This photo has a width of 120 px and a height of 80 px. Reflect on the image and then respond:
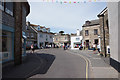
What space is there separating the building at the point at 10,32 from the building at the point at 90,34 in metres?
21.9

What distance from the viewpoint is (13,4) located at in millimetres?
8242

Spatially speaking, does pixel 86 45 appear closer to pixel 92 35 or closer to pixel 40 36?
pixel 92 35

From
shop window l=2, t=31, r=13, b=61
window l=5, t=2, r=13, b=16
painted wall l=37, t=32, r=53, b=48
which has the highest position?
window l=5, t=2, r=13, b=16

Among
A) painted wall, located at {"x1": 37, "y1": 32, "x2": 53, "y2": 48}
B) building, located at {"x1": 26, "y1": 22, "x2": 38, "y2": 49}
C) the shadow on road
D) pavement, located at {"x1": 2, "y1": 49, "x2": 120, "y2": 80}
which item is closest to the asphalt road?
pavement, located at {"x1": 2, "y1": 49, "x2": 120, "y2": 80}

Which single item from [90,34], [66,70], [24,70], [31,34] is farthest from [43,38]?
[66,70]

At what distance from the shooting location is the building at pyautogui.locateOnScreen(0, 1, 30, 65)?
6965 mm

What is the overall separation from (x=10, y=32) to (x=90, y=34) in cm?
2362

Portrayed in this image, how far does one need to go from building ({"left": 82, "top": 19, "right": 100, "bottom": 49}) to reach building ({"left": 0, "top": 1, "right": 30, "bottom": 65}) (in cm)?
2192

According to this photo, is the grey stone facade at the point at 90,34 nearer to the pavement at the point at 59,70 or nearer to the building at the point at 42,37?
the building at the point at 42,37

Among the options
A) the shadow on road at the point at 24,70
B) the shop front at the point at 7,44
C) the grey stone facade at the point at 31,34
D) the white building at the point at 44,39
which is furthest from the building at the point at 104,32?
the white building at the point at 44,39

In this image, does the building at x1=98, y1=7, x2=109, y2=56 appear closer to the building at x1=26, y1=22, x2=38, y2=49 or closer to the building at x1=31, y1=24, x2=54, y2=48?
the building at x1=26, y1=22, x2=38, y2=49

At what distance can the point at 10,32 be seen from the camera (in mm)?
7742

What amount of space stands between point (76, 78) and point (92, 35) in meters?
23.5

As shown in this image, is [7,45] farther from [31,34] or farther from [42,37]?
[42,37]
